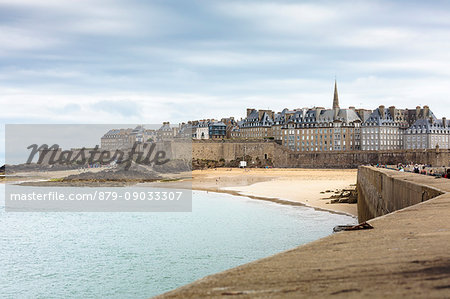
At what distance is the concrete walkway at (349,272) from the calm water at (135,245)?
826cm

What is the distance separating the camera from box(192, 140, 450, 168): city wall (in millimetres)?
64062

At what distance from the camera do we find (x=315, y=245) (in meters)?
4.48

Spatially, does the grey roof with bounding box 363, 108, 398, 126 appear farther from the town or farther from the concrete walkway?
the concrete walkway

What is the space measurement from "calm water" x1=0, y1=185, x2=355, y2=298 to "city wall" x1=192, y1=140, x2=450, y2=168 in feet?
139

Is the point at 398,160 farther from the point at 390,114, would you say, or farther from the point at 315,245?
the point at 315,245

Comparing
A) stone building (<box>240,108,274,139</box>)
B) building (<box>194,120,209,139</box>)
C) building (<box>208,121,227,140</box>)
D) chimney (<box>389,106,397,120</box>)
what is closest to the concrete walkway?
chimney (<box>389,106,397,120</box>)

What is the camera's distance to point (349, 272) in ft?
10.8

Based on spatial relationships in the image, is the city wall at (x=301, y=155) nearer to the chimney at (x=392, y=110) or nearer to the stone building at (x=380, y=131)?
the stone building at (x=380, y=131)

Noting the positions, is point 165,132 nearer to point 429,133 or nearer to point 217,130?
point 217,130

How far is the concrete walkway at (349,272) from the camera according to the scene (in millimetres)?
2853

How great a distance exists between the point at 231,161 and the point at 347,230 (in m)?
74.9

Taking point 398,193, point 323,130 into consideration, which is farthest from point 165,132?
point 398,193

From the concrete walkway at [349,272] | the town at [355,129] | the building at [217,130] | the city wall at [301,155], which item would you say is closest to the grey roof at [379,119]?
the town at [355,129]

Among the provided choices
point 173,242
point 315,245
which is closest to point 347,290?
point 315,245
